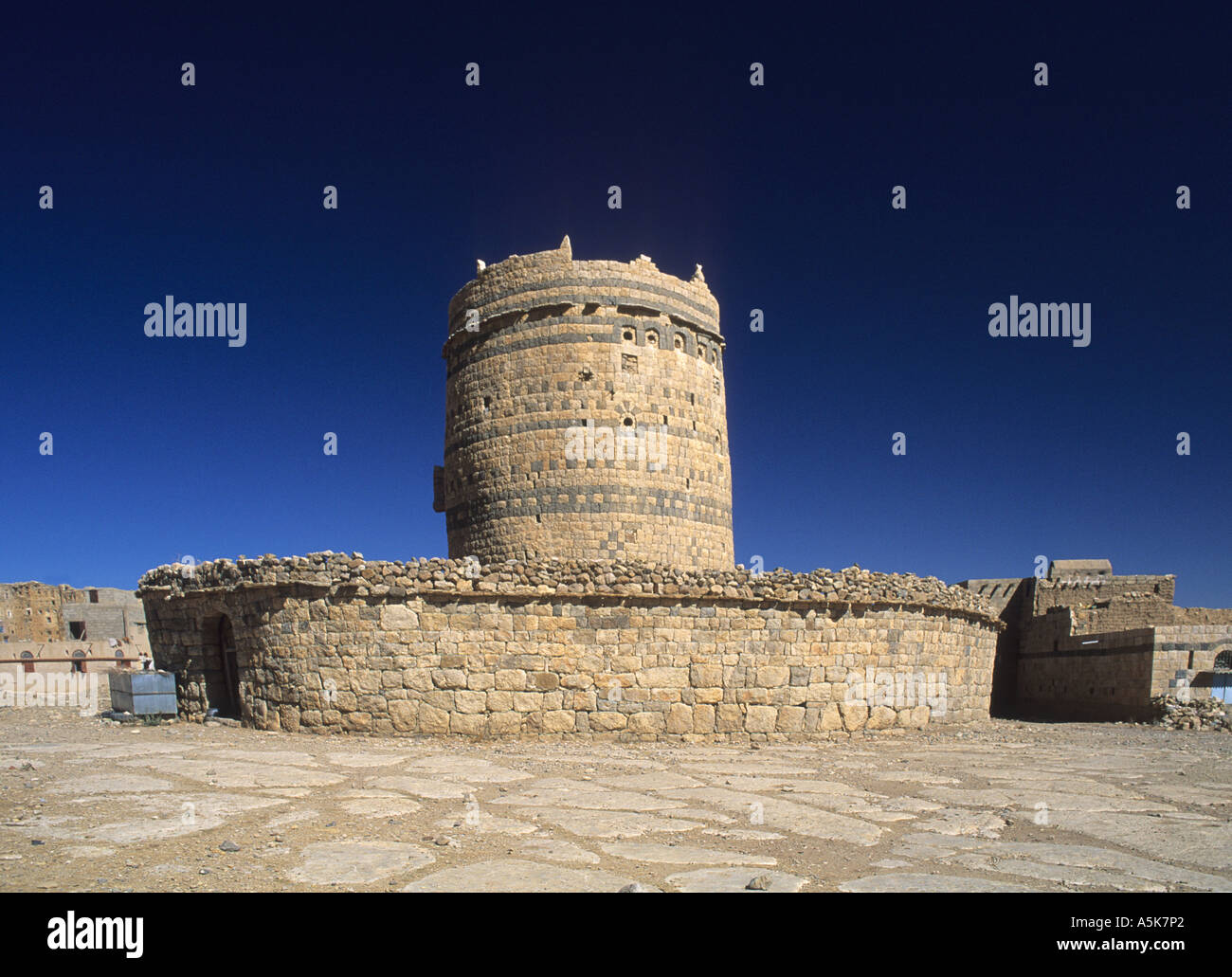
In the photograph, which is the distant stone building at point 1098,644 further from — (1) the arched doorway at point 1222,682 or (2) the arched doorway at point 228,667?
(2) the arched doorway at point 228,667

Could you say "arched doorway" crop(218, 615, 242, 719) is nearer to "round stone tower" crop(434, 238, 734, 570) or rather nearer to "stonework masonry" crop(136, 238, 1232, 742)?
"stonework masonry" crop(136, 238, 1232, 742)

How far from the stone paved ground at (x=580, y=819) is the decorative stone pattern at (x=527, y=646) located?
78 cm

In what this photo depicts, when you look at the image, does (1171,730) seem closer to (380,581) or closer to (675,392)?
(675,392)

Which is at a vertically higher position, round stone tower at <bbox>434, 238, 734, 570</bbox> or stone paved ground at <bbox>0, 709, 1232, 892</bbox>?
round stone tower at <bbox>434, 238, 734, 570</bbox>

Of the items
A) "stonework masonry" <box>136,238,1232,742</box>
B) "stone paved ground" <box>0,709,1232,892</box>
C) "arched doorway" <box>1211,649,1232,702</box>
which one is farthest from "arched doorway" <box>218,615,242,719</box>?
"arched doorway" <box>1211,649,1232,702</box>

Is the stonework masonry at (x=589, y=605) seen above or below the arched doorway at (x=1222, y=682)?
above

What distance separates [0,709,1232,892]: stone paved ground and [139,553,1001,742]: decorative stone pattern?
2.57 feet

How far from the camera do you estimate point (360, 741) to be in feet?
31.7

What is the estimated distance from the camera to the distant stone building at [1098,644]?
16.0 meters

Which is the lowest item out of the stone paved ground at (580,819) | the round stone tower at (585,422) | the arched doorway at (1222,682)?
the arched doorway at (1222,682)

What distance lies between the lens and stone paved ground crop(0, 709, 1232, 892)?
411 centimetres

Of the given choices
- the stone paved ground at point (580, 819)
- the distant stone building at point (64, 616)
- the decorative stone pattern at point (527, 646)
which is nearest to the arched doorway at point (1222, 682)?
the stone paved ground at point (580, 819)

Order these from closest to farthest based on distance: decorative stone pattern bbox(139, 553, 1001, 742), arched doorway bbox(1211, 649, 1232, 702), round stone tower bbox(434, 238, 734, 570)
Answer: decorative stone pattern bbox(139, 553, 1001, 742) → round stone tower bbox(434, 238, 734, 570) → arched doorway bbox(1211, 649, 1232, 702)
